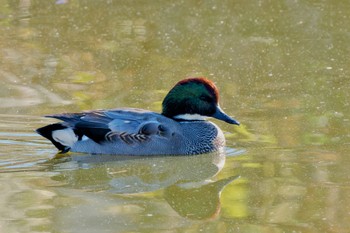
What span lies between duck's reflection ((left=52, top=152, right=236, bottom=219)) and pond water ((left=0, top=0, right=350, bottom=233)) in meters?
0.02

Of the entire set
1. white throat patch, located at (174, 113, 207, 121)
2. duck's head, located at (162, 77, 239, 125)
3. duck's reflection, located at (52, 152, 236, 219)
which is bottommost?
duck's reflection, located at (52, 152, 236, 219)

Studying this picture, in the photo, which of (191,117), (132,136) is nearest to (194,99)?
(191,117)

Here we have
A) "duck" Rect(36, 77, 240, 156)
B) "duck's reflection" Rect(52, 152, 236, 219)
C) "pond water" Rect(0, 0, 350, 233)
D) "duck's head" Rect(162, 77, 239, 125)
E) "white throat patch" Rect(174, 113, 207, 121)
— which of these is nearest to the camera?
"pond water" Rect(0, 0, 350, 233)

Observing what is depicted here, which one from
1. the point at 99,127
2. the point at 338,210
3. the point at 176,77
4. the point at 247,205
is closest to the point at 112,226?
the point at 247,205

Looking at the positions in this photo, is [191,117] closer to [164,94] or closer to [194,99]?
[194,99]

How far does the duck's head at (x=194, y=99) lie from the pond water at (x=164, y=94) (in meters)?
0.36

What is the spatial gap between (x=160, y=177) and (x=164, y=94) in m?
2.35

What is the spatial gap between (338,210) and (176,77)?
4443 millimetres

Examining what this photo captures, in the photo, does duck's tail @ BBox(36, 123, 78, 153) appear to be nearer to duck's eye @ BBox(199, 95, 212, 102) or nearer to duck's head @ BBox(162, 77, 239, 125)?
duck's head @ BBox(162, 77, 239, 125)

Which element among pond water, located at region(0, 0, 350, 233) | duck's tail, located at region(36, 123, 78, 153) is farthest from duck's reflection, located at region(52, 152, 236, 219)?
duck's tail, located at region(36, 123, 78, 153)

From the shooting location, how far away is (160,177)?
8.66 m

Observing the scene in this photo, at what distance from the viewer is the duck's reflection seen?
7.81 meters

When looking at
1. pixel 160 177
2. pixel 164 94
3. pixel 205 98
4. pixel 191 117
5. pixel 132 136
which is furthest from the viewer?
pixel 164 94

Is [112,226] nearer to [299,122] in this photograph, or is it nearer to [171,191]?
[171,191]
